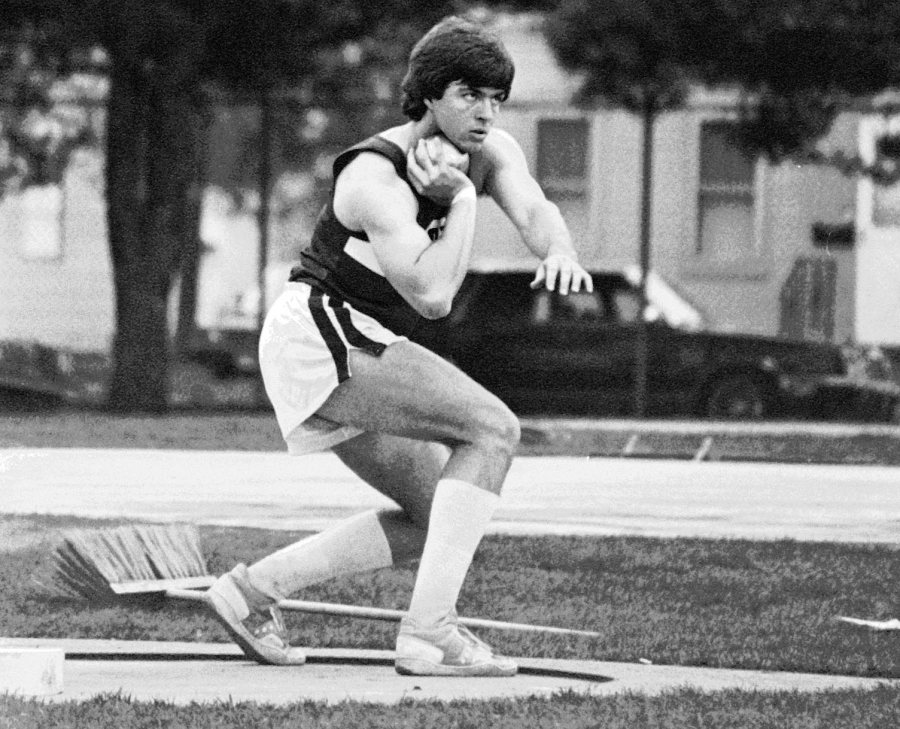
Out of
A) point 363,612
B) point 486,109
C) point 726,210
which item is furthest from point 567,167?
point 486,109

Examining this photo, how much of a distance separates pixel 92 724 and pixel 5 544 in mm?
4076

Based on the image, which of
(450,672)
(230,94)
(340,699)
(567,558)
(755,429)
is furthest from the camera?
(230,94)

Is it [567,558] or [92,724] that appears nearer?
[92,724]

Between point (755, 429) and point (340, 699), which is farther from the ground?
point (340, 699)

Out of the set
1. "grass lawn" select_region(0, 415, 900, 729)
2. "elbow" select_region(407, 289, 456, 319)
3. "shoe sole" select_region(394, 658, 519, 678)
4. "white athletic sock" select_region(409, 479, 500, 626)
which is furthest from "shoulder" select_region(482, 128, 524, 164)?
"grass lawn" select_region(0, 415, 900, 729)

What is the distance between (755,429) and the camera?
17469mm

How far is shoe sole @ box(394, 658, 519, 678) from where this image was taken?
223 inches

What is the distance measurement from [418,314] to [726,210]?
61.9ft

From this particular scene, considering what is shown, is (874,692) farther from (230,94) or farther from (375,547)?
(230,94)

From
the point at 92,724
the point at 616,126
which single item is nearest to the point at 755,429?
the point at 616,126

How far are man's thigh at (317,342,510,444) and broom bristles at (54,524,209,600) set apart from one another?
1685 mm

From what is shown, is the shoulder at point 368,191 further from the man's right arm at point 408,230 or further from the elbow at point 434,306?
the elbow at point 434,306

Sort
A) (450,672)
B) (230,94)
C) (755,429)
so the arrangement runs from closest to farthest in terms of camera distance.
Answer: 1. (450,672)
2. (755,429)
3. (230,94)

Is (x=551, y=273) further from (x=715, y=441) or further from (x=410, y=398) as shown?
(x=715, y=441)
